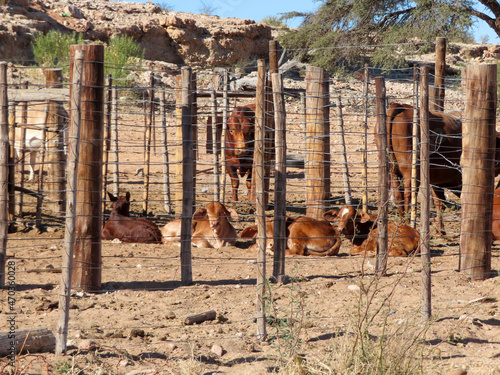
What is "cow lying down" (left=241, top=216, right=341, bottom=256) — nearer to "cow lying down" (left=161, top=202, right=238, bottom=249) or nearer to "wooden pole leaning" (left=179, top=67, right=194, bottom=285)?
"cow lying down" (left=161, top=202, right=238, bottom=249)

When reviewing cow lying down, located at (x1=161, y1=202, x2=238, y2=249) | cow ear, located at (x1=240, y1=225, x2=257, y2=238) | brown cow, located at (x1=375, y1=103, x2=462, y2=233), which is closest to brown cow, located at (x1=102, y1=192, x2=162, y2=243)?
cow lying down, located at (x1=161, y1=202, x2=238, y2=249)

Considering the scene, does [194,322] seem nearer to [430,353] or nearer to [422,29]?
[430,353]

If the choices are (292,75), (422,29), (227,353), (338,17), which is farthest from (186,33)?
(227,353)

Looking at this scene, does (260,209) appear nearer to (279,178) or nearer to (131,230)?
(279,178)

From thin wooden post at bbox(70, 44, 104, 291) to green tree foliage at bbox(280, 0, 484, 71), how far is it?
11879 millimetres

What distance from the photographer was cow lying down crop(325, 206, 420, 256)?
23.6ft

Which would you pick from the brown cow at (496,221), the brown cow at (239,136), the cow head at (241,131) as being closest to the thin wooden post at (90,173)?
the brown cow at (496,221)

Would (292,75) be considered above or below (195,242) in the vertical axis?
above

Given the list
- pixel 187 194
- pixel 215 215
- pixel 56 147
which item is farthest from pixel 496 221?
pixel 56 147

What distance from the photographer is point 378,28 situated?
768 inches

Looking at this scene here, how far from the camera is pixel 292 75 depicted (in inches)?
913

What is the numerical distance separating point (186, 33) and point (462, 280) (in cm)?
2184

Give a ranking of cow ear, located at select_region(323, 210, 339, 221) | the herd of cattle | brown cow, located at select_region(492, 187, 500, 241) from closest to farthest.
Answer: the herd of cattle < brown cow, located at select_region(492, 187, 500, 241) < cow ear, located at select_region(323, 210, 339, 221)

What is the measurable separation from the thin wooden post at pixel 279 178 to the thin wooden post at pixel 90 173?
179 centimetres
